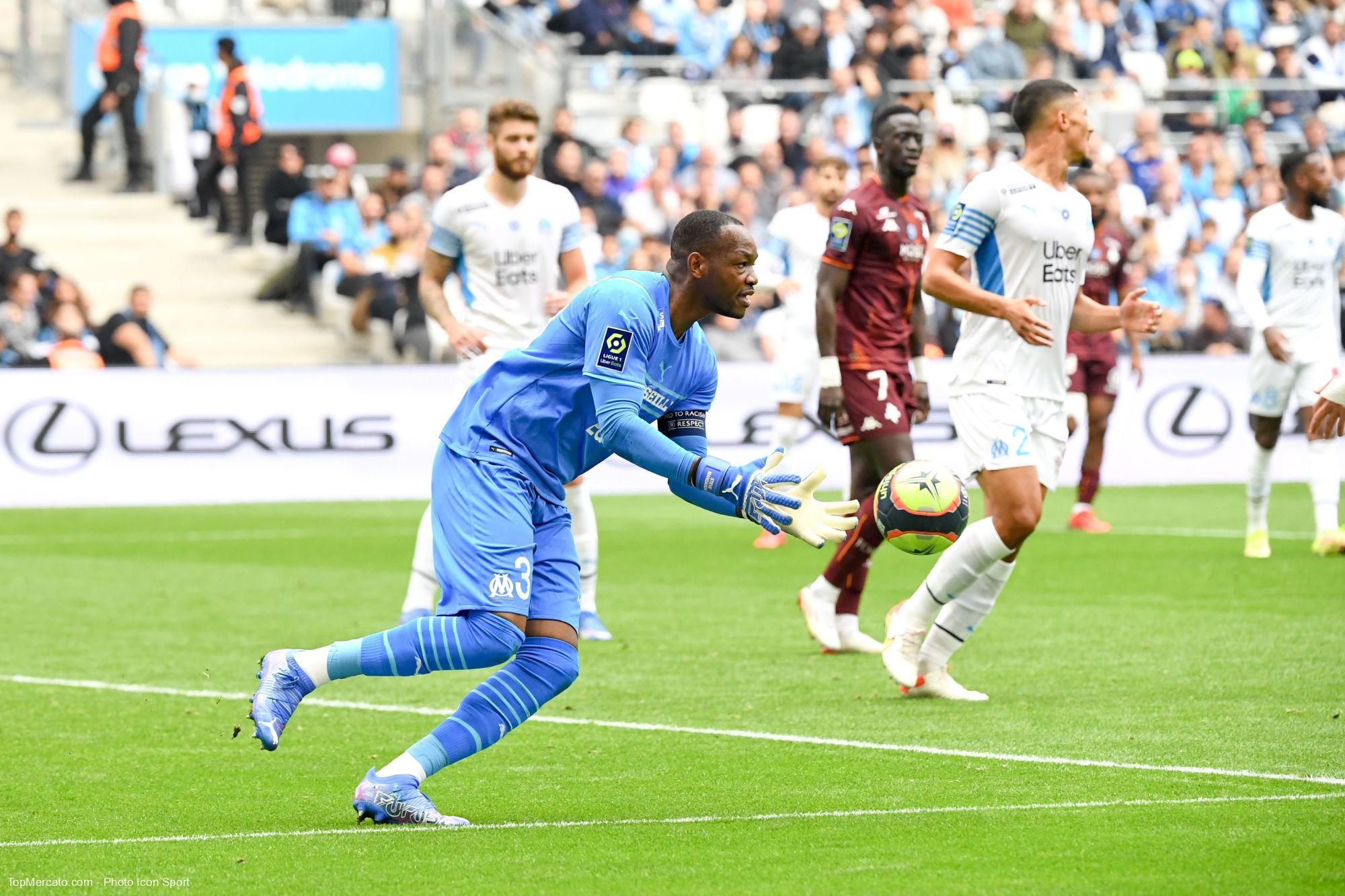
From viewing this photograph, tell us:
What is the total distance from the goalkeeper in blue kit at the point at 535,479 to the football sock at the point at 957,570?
2.13 meters

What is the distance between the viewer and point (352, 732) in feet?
26.3

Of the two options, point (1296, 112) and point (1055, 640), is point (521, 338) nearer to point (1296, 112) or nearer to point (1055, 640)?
point (1055, 640)

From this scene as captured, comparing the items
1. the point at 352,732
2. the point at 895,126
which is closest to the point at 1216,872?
the point at 352,732

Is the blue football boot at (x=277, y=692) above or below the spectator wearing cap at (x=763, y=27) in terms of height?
below

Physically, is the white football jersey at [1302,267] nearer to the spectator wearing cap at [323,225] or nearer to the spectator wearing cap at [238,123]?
the spectator wearing cap at [323,225]

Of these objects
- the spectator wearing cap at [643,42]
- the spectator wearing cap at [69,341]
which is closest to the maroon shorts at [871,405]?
the spectator wearing cap at [69,341]

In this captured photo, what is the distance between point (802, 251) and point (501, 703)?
28.9 ft

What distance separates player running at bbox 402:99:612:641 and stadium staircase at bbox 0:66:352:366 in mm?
13321

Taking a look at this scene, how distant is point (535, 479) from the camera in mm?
6309

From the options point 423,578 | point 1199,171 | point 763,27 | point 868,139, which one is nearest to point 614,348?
point 423,578

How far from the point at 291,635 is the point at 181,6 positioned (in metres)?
20.4

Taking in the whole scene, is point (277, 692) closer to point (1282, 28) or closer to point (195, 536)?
point (195, 536)

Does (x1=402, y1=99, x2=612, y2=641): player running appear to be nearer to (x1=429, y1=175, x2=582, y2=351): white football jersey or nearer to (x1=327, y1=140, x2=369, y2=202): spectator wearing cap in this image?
(x1=429, y1=175, x2=582, y2=351): white football jersey

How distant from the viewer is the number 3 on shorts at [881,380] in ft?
33.5
